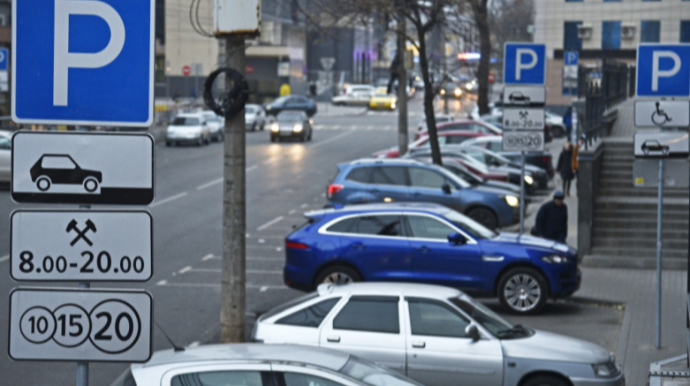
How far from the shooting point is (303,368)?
18.9 feet

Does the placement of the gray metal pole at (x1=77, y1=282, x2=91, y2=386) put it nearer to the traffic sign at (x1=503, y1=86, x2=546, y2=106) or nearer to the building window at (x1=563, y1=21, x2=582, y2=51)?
the traffic sign at (x1=503, y1=86, x2=546, y2=106)

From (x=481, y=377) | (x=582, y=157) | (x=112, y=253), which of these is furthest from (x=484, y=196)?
(x=112, y=253)

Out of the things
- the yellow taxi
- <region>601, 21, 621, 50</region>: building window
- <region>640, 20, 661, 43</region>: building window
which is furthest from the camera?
the yellow taxi

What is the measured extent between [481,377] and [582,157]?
1168 centimetres

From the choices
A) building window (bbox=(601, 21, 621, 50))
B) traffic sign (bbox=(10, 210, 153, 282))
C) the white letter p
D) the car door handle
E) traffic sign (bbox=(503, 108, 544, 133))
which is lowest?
the car door handle

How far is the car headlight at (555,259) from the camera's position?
14055 mm

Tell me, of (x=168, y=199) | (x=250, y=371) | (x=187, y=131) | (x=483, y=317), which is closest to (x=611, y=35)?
(x=187, y=131)

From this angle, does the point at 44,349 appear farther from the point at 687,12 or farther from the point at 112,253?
the point at 687,12

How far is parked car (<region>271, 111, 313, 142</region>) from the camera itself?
154 feet

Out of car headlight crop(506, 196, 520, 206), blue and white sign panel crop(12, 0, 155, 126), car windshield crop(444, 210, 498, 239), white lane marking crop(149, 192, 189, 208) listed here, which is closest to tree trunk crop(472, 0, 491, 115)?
car headlight crop(506, 196, 520, 206)

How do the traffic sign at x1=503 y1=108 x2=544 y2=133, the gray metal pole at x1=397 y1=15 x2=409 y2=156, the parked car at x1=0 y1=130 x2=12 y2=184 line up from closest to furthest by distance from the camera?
1. the traffic sign at x1=503 y1=108 x2=544 y2=133
2. the parked car at x1=0 y1=130 x2=12 y2=184
3. the gray metal pole at x1=397 y1=15 x2=409 y2=156

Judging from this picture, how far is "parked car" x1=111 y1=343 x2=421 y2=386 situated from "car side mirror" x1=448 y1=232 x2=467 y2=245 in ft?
25.2

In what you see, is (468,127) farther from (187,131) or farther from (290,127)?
(187,131)

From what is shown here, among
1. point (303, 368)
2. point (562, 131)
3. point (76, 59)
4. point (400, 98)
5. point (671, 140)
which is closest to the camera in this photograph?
point (76, 59)
